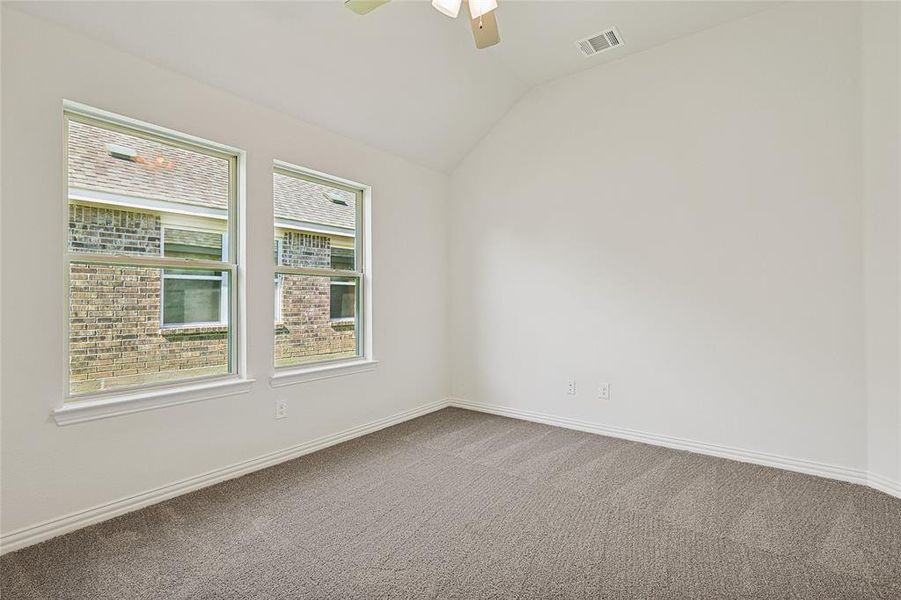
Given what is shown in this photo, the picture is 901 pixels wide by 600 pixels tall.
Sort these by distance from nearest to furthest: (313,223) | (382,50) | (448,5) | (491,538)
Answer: (491,538)
(448,5)
(382,50)
(313,223)

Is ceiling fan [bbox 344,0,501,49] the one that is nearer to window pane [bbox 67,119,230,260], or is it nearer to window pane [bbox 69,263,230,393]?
window pane [bbox 67,119,230,260]

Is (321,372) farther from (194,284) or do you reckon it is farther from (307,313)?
(194,284)

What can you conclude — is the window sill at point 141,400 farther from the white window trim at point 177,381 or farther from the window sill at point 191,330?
the window sill at point 191,330

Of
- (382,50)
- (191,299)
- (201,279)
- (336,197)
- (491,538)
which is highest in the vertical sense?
(382,50)

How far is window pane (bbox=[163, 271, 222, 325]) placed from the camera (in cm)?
265

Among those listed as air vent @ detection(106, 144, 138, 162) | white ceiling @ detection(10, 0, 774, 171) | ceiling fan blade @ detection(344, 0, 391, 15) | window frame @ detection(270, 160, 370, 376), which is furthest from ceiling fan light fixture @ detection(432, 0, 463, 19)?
air vent @ detection(106, 144, 138, 162)

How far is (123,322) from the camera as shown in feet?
8.02

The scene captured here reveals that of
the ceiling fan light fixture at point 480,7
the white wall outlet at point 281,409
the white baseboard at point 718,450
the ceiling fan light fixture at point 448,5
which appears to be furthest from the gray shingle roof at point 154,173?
the white baseboard at point 718,450

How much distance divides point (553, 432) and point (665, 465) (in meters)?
0.94

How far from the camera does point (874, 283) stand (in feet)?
8.72

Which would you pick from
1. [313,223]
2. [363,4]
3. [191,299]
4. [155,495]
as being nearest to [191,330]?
[191,299]

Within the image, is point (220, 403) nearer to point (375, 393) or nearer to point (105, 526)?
point (105, 526)

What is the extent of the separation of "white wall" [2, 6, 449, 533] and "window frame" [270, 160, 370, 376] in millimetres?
95

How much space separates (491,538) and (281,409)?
1739 mm
